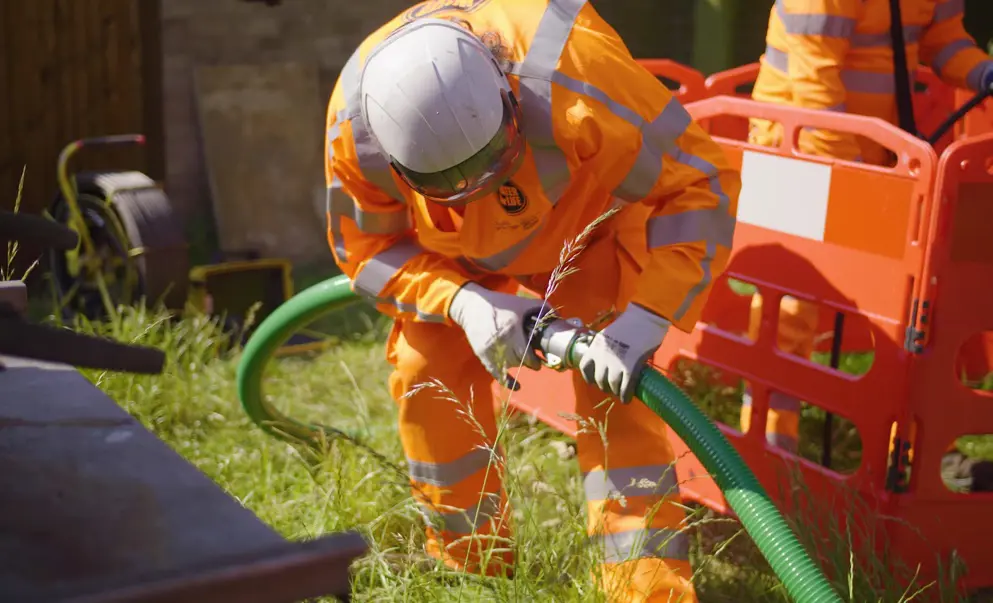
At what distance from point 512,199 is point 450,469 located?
772 millimetres

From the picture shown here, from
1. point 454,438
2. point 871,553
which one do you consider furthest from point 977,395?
point 454,438

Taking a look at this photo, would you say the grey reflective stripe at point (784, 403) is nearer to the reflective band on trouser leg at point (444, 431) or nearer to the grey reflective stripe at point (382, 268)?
the reflective band on trouser leg at point (444, 431)

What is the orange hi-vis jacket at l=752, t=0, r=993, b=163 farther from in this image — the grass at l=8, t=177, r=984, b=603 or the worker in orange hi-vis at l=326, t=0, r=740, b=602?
the worker in orange hi-vis at l=326, t=0, r=740, b=602

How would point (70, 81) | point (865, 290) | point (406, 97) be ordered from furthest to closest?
point (70, 81)
point (865, 290)
point (406, 97)

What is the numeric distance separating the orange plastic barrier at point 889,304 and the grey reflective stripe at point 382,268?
2.99 ft

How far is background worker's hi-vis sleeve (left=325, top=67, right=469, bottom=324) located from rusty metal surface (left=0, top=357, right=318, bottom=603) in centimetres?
99

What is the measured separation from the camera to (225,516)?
166 cm

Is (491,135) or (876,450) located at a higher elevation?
(491,135)

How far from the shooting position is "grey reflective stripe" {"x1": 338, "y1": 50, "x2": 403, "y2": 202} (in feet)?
9.16

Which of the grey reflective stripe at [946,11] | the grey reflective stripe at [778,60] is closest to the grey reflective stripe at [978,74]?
the grey reflective stripe at [946,11]

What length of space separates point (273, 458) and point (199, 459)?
0.83 feet

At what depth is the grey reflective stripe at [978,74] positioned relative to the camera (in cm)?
410

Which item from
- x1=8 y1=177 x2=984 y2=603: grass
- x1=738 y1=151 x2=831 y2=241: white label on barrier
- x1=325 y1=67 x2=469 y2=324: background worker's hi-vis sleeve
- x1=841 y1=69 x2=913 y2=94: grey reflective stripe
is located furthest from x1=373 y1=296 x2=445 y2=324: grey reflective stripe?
x1=841 y1=69 x2=913 y2=94: grey reflective stripe

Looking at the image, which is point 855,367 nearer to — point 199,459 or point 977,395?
point 977,395
